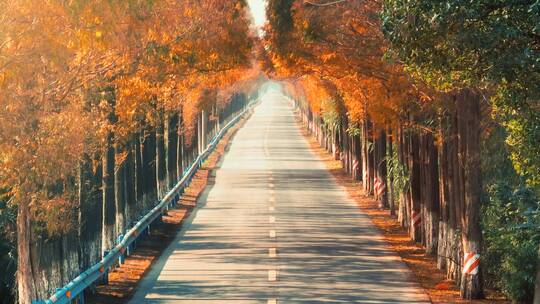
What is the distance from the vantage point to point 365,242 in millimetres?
32250

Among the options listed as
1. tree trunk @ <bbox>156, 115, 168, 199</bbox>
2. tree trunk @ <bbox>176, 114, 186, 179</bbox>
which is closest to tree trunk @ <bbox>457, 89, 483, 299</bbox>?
tree trunk @ <bbox>156, 115, 168, 199</bbox>

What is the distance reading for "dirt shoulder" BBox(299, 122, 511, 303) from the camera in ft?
78.1

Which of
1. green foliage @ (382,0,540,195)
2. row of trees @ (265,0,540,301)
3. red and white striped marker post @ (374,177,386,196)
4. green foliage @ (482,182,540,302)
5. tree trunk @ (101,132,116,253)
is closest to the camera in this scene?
green foliage @ (382,0,540,195)

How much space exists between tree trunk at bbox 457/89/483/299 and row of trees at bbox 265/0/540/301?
21 millimetres

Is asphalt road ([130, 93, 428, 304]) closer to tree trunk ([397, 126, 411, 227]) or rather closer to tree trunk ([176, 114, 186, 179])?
tree trunk ([397, 126, 411, 227])

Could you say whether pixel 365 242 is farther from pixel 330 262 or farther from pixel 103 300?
pixel 103 300

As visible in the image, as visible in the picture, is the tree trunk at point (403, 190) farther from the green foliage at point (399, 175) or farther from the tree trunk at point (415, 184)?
the tree trunk at point (415, 184)

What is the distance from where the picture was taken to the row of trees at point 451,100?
15.0m

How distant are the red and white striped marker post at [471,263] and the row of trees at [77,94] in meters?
7.00

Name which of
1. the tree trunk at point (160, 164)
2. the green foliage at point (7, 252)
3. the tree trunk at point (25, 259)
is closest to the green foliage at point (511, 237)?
the tree trunk at point (25, 259)

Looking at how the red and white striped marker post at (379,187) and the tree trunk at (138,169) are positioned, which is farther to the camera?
the red and white striped marker post at (379,187)

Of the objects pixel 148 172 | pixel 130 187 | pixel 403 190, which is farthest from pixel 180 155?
pixel 130 187

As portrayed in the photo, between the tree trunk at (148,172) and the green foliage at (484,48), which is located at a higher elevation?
the green foliage at (484,48)

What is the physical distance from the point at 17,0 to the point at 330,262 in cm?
1425
